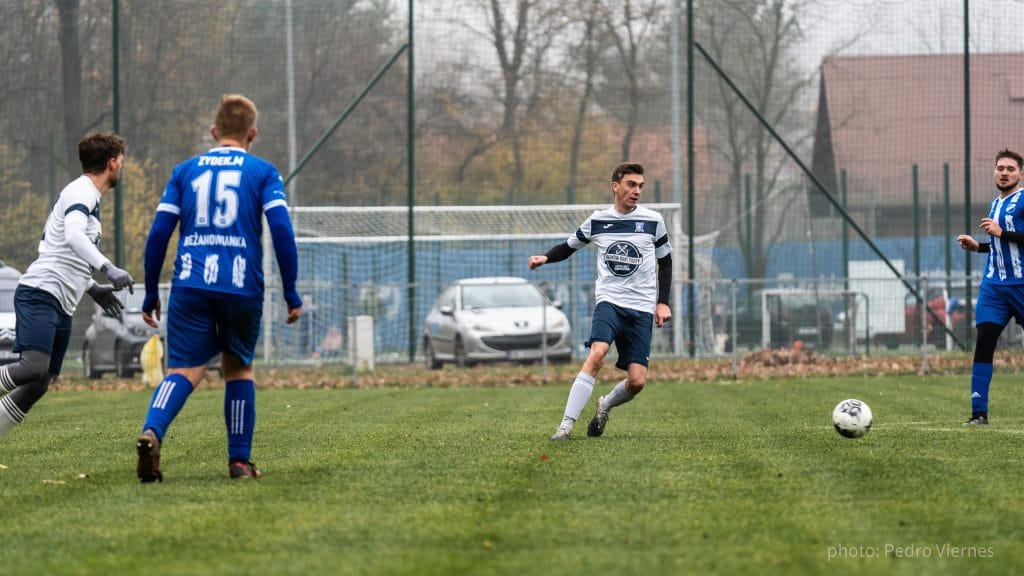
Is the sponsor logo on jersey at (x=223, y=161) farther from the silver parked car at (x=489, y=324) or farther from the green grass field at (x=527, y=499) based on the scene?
the silver parked car at (x=489, y=324)

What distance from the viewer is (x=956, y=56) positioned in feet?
70.5

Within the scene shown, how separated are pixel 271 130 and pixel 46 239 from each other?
14.1 metres

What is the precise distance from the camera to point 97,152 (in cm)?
800

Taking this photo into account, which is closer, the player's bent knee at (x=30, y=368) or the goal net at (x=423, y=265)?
the player's bent knee at (x=30, y=368)

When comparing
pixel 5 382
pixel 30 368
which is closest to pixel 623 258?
pixel 30 368

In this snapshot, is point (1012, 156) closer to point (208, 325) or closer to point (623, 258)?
point (623, 258)

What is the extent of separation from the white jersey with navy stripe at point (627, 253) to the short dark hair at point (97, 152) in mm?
3239

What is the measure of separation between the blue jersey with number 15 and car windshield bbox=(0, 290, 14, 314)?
10.6 meters

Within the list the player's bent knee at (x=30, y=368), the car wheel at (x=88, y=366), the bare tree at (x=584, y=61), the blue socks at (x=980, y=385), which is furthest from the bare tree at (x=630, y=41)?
the player's bent knee at (x=30, y=368)

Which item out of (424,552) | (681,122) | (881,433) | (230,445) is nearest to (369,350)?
(681,122)

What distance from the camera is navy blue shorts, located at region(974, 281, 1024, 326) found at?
10312mm

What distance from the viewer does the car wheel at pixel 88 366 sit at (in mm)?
19062

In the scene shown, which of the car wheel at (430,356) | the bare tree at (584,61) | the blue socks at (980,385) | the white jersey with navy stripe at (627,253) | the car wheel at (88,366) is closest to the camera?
the white jersey with navy stripe at (627,253)

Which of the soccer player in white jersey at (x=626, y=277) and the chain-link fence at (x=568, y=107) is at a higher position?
the chain-link fence at (x=568, y=107)
